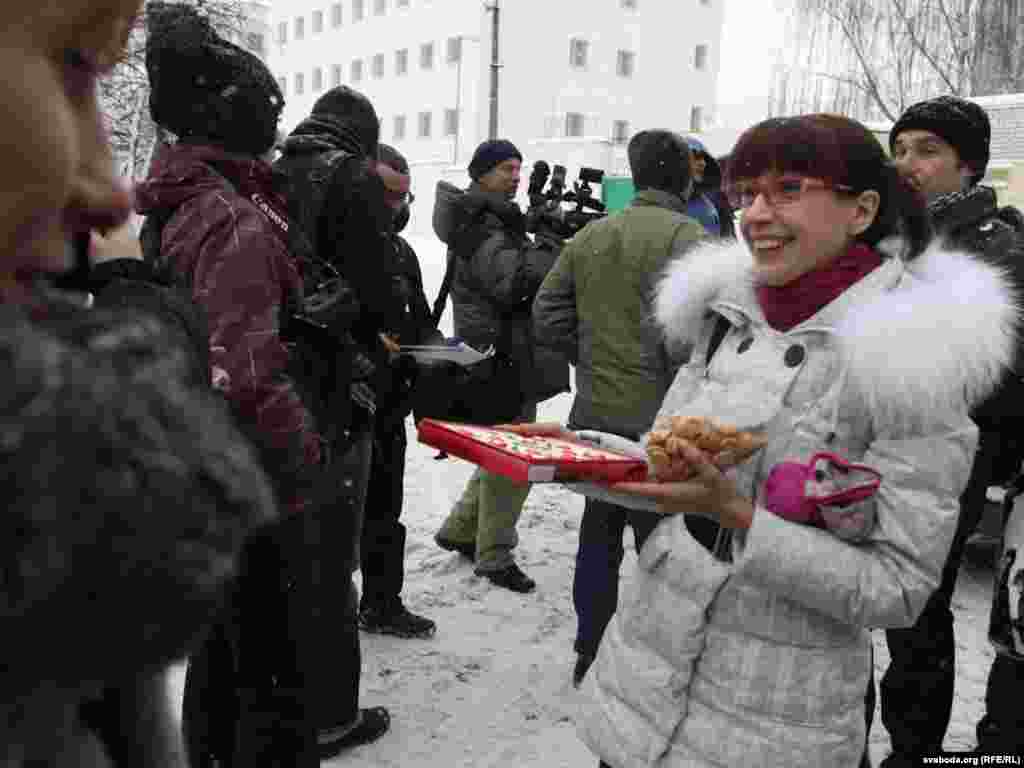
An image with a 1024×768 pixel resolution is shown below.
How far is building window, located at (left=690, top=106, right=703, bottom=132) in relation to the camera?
43.9 m

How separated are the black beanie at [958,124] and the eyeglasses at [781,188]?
184cm

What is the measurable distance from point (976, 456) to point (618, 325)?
142 centimetres

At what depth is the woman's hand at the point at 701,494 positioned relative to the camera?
5.26ft

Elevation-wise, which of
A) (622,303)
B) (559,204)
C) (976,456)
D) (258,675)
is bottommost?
(258,675)

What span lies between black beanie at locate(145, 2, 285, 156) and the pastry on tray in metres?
1.46

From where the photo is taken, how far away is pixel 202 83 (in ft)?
7.72

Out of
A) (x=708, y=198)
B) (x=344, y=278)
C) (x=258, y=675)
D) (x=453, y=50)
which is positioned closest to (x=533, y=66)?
(x=453, y=50)

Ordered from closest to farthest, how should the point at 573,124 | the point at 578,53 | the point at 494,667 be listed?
the point at 494,667
the point at 578,53
the point at 573,124

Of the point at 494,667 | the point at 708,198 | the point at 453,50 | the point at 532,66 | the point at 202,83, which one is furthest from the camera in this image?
the point at 453,50

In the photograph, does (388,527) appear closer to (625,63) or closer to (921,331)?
(921,331)

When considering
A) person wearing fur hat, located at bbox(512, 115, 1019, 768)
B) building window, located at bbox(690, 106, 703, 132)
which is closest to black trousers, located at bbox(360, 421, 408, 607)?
person wearing fur hat, located at bbox(512, 115, 1019, 768)

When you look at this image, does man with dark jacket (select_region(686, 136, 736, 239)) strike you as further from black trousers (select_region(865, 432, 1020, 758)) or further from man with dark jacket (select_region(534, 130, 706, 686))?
black trousers (select_region(865, 432, 1020, 758))

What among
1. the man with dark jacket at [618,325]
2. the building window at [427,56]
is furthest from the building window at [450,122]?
the man with dark jacket at [618,325]

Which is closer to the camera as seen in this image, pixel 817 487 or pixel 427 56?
pixel 817 487
